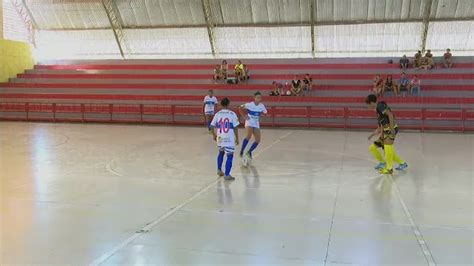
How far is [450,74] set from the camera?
75.5 feet

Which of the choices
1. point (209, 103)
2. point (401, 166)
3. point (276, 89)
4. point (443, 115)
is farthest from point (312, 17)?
point (401, 166)

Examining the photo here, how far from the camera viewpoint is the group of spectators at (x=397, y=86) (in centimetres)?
2186

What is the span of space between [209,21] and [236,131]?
19669 millimetres

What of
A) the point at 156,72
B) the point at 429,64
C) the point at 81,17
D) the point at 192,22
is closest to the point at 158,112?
the point at 156,72

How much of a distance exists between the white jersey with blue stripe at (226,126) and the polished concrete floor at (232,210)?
2.24ft

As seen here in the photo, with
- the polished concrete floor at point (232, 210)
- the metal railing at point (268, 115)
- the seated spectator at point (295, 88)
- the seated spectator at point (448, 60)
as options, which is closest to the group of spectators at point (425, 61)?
the seated spectator at point (448, 60)

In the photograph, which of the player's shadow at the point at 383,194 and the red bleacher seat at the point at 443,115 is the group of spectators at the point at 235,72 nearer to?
the red bleacher seat at the point at 443,115

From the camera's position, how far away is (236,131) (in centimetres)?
858

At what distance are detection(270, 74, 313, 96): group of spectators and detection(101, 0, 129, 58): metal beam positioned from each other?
11.1m

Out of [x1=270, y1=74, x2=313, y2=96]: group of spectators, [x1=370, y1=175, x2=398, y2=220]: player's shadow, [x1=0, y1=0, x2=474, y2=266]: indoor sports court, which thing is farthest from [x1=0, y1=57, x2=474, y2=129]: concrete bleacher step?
[x1=370, y1=175, x2=398, y2=220]: player's shadow

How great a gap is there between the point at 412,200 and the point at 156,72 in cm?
2160

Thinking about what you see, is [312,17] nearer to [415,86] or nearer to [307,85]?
[307,85]

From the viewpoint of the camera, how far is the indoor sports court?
203 inches

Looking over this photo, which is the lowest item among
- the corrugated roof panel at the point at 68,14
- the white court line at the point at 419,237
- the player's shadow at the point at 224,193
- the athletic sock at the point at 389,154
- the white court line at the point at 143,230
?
the white court line at the point at 419,237
